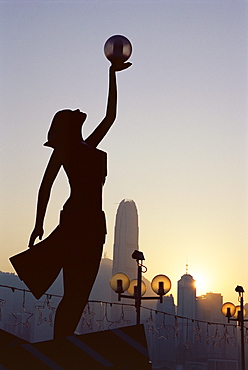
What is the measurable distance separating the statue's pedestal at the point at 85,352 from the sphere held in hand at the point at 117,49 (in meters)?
3.66

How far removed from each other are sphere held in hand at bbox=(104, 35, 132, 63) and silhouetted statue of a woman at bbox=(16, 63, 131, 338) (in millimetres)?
1004

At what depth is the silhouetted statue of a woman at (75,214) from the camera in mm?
6621

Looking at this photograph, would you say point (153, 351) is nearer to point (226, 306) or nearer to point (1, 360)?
point (226, 306)

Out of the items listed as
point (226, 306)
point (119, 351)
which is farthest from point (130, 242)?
point (119, 351)

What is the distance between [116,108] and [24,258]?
232 centimetres

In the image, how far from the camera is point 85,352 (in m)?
5.03

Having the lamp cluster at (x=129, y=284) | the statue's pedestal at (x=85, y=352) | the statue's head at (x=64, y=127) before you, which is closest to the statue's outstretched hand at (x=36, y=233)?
the statue's head at (x=64, y=127)

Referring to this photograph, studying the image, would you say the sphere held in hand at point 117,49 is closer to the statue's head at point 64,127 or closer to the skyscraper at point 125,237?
the statue's head at point 64,127

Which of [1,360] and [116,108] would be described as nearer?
[1,360]

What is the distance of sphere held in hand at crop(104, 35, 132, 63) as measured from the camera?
304 inches

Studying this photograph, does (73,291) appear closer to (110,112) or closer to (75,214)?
(75,214)

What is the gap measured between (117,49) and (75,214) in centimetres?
234

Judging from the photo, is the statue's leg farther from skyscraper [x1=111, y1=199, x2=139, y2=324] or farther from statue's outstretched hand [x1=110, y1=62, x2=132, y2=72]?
skyscraper [x1=111, y1=199, x2=139, y2=324]

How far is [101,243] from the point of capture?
6902mm
